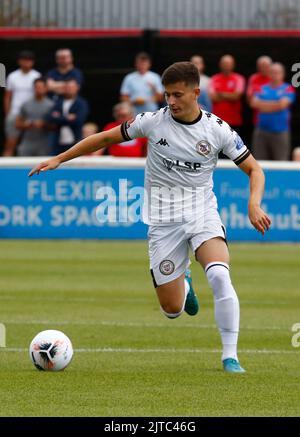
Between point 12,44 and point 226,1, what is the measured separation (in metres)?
4.36

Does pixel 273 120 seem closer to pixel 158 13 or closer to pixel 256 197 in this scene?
pixel 158 13

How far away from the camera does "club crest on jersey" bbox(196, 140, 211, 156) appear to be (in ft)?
34.0

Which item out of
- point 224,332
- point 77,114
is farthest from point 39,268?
point 224,332

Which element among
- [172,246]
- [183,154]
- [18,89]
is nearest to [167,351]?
[172,246]

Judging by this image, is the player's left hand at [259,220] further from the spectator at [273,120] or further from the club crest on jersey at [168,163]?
the spectator at [273,120]

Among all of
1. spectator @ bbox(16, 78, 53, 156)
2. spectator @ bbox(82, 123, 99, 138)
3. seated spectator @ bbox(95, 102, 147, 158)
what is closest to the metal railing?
spectator @ bbox(16, 78, 53, 156)

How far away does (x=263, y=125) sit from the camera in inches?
947

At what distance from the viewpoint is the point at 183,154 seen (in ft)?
34.1

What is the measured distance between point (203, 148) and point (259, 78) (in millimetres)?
14120

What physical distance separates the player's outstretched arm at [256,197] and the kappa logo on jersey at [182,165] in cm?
35

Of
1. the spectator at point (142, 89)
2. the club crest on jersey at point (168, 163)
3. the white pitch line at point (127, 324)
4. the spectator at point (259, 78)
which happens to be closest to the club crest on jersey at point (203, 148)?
the club crest on jersey at point (168, 163)

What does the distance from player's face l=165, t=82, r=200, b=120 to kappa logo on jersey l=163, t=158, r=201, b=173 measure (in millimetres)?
395

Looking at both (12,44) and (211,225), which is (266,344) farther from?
(12,44)

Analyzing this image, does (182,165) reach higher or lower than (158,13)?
lower
